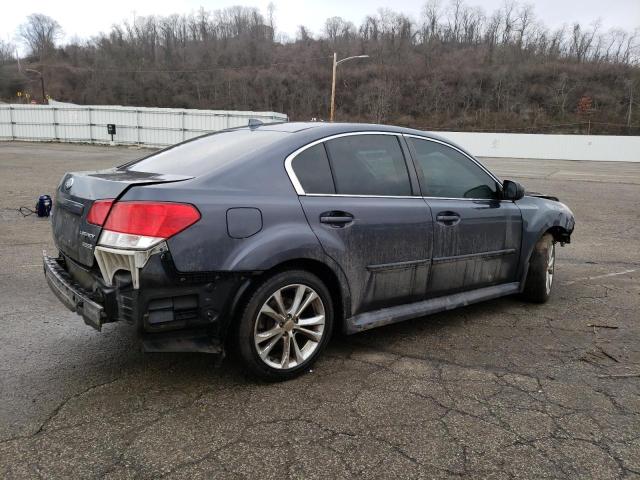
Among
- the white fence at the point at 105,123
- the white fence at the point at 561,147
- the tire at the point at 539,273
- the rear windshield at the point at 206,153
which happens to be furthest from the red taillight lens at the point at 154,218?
the white fence at the point at 561,147

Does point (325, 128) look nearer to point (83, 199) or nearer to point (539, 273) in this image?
point (83, 199)

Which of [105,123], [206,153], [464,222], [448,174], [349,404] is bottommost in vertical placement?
[349,404]

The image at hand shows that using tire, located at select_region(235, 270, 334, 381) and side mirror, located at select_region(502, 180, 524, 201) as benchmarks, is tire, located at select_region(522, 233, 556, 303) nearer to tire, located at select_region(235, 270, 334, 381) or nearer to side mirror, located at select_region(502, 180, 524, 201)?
side mirror, located at select_region(502, 180, 524, 201)

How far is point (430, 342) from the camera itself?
3928mm

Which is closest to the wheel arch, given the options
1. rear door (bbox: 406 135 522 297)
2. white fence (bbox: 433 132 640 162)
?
rear door (bbox: 406 135 522 297)

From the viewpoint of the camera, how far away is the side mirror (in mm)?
4430

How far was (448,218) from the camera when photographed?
12.8ft

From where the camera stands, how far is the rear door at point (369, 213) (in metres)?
3.30

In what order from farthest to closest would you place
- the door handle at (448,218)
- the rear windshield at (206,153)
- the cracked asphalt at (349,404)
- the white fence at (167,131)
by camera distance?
the white fence at (167,131) < the door handle at (448,218) < the rear windshield at (206,153) < the cracked asphalt at (349,404)

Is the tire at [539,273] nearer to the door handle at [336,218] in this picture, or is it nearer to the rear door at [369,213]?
the rear door at [369,213]

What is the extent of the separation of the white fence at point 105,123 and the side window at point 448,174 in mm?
30074

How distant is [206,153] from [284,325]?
1.26 metres

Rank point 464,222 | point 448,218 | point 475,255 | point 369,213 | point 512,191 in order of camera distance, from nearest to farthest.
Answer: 1. point 369,213
2. point 448,218
3. point 464,222
4. point 475,255
5. point 512,191

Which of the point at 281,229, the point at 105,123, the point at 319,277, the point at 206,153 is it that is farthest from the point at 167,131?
the point at 281,229
